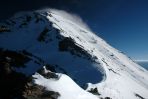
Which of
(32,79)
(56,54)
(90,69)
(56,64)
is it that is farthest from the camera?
(56,54)

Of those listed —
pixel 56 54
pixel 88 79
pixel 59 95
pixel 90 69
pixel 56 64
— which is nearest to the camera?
pixel 59 95

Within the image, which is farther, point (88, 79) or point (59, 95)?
point (88, 79)

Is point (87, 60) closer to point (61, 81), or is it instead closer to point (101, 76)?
point (101, 76)

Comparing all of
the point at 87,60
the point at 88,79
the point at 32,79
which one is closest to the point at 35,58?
the point at 87,60

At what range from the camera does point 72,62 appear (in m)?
171

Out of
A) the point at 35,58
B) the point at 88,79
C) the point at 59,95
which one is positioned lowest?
the point at 59,95

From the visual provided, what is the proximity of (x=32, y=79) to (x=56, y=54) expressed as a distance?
146 meters

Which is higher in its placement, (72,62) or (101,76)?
(72,62)

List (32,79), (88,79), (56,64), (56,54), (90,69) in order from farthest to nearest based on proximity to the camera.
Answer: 1. (56,54)
2. (56,64)
3. (90,69)
4. (88,79)
5. (32,79)

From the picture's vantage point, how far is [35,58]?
175m

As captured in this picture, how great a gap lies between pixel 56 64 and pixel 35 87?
133 meters

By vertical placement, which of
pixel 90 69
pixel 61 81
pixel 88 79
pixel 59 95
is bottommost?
pixel 59 95

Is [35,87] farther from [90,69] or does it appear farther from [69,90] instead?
[90,69]

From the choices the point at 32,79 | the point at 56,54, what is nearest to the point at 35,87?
the point at 32,79
